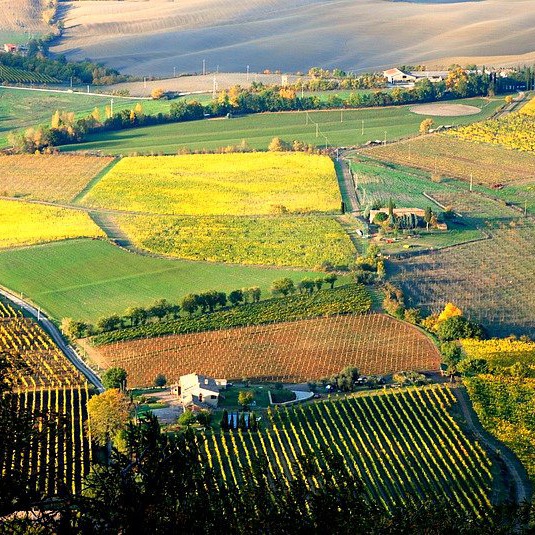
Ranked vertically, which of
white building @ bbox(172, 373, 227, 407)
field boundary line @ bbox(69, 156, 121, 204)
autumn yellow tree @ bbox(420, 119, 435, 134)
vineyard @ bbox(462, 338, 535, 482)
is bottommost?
vineyard @ bbox(462, 338, 535, 482)

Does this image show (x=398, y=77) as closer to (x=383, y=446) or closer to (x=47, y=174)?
(x=47, y=174)

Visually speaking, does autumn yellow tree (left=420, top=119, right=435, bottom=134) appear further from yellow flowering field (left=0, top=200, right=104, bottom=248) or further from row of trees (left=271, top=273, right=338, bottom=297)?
row of trees (left=271, top=273, right=338, bottom=297)

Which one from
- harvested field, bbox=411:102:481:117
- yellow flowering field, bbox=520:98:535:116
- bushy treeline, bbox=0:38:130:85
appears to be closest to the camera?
yellow flowering field, bbox=520:98:535:116

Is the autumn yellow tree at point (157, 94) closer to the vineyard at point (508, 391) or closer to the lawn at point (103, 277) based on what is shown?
the lawn at point (103, 277)

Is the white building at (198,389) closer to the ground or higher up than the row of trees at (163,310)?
closer to the ground

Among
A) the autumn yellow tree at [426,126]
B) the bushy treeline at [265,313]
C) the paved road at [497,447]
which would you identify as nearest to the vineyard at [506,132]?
the autumn yellow tree at [426,126]

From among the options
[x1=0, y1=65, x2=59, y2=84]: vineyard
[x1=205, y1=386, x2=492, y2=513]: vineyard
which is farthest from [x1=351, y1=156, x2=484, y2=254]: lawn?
[x1=0, y1=65, x2=59, y2=84]: vineyard

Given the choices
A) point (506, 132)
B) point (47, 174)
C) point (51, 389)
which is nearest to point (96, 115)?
point (47, 174)
